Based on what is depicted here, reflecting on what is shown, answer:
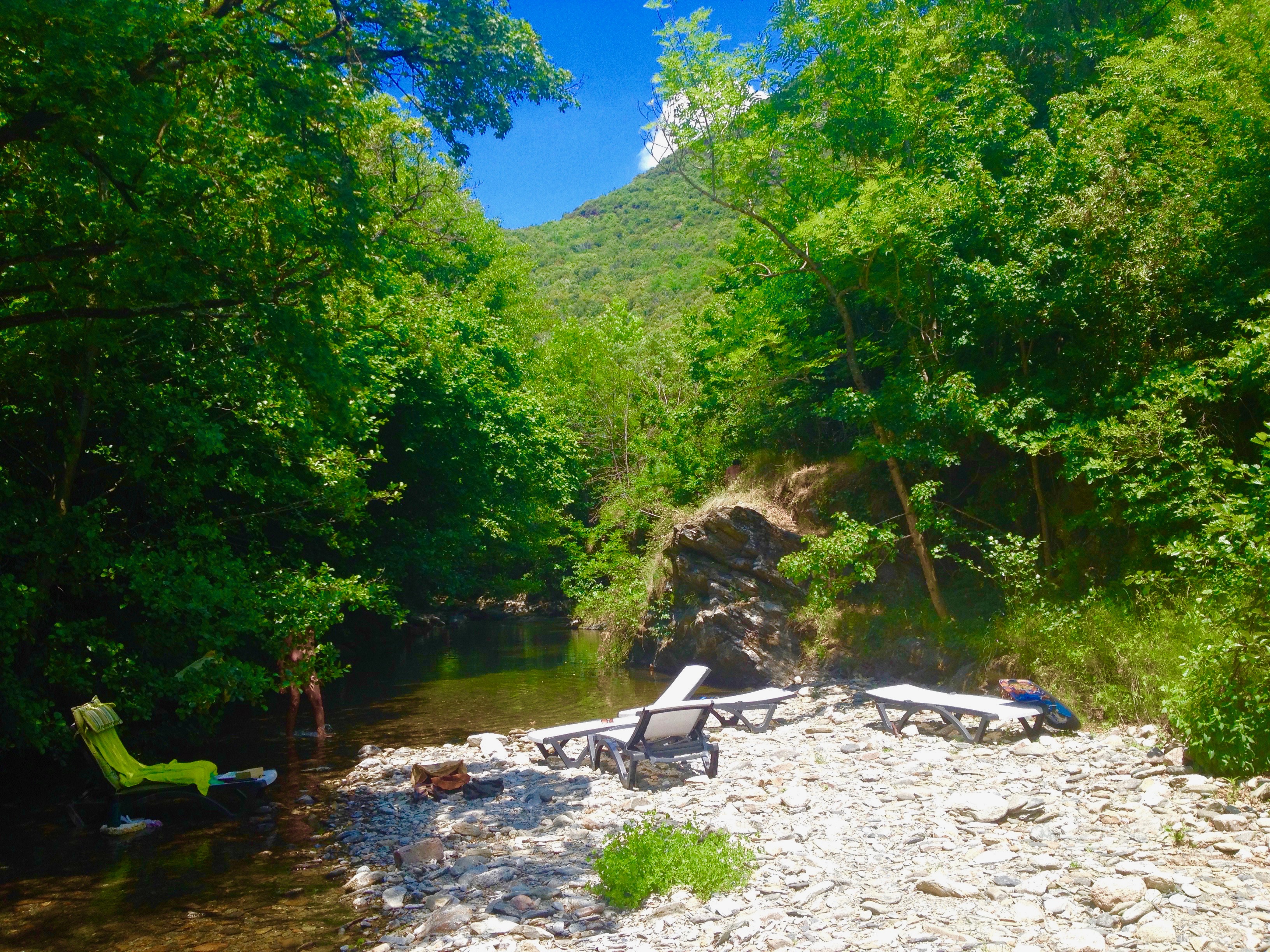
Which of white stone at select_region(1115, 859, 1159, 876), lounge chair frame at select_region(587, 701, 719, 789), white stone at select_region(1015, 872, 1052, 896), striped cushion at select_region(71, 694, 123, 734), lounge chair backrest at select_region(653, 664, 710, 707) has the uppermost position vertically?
striped cushion at select_region(71, 694, 123, 734)

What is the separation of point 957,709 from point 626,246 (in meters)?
101

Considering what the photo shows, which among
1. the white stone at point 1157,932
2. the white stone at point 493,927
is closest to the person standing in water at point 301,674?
the white stone at point 493,927

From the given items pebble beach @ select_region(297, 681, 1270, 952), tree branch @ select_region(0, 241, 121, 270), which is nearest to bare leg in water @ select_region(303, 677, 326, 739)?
pebble beach @ select_region(297, 681, 1270, 952)

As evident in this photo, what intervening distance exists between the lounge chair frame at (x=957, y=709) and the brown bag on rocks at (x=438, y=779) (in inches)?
219

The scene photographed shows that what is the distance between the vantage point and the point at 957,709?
10281 mm

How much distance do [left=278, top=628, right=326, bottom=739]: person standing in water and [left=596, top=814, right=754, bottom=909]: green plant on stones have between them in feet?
17.6

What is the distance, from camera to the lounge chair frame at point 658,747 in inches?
374

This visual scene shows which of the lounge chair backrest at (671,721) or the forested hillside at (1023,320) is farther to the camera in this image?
the forested hillside at (1023,320)

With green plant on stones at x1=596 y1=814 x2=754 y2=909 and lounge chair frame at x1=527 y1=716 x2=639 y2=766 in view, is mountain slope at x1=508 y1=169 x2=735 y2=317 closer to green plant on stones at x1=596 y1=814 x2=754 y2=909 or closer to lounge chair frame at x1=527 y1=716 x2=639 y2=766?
lounge chair frame at x1=527 y1=716 x2=639 y2=766

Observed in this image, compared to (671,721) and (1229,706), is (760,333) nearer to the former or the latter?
(671,721)

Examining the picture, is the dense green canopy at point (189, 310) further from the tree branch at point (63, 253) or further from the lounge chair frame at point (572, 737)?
the lounge chair frame at point (572, 737)

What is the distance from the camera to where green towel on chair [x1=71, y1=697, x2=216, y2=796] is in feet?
29.6

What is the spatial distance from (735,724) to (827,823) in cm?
513

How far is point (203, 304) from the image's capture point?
7.89 meters
